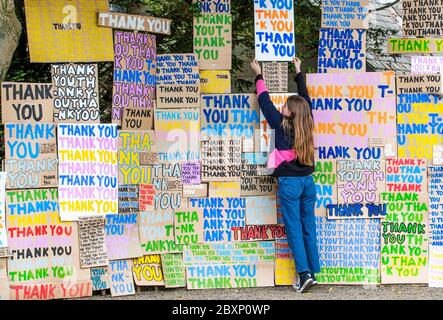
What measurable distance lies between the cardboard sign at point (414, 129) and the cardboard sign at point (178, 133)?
2051 mm

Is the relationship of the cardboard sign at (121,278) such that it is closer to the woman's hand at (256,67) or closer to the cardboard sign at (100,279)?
the cardboard sign at (100,279)

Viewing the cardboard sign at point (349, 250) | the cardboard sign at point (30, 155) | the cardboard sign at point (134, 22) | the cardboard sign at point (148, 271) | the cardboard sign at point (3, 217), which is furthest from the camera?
the cardboard sign at point (349, 250)

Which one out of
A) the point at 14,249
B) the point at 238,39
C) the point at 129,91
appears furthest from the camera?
the point at 238,39

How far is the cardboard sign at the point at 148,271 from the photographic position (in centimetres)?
711

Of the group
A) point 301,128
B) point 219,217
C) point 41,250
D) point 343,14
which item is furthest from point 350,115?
point 41,250

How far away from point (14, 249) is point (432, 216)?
4.08 m

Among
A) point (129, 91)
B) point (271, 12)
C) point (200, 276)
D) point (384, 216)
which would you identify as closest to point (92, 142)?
point (129, 91)

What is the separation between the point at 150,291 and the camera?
23.6 feet

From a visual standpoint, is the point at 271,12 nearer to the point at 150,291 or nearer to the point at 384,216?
the point at 384,216

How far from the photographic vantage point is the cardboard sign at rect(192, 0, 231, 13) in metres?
7.29

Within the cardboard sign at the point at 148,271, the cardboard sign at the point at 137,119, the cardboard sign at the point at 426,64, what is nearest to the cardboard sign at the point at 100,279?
the cardboard sign at the point at 148,271

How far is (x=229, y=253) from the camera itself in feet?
23.9

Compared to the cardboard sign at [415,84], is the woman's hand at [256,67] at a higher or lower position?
higher

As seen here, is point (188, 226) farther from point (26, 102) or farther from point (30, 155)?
point (26, 102)
